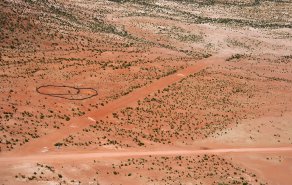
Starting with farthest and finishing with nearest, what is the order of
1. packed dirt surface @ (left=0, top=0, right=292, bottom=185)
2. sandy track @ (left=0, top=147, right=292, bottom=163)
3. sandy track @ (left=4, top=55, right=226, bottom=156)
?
packed dirt surface @ (left=0, top=0, right=292, bottom=185) → sandy track @ (left=4, top=55, right=226, bottom=156) → sandy track @ (left=0, top=147, right=292, bottom=163)

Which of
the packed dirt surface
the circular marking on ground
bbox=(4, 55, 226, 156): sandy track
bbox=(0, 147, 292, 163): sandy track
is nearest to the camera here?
bbox=(0, 147, 292, 163): sandy track

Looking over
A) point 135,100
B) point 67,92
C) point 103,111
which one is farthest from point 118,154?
point 67,92

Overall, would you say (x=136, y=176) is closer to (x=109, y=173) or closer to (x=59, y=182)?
(x=109, y=173)

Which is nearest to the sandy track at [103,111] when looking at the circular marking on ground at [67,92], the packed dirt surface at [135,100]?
the packed dirt surface at [135,100]

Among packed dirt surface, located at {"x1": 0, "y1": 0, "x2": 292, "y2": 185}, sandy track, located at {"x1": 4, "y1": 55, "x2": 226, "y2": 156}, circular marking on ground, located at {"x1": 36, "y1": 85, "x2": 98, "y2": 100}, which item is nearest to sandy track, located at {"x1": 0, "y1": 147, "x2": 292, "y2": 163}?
packed dirt surface, located at {"x1": 0, "y1": 0, "x2": 292, "y2": 185}

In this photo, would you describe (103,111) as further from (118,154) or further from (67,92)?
(118,154)

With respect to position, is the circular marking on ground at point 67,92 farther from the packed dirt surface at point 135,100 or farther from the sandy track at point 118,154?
the sandy track at point 118,154

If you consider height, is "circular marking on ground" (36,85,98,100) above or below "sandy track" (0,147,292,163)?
above

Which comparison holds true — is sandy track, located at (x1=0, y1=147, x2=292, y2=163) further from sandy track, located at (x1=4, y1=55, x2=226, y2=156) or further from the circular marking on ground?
the circular marking on ground

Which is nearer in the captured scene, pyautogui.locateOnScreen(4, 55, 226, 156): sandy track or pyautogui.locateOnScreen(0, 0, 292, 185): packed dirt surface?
pyautogui.locateOnScreen(4, 55, 226, 156): sandy track
